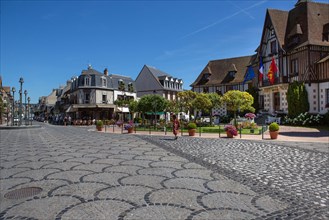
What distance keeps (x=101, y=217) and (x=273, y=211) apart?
8.84ft

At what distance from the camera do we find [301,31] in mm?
26828

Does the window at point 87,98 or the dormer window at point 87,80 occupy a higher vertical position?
the dormer window at point 87,80

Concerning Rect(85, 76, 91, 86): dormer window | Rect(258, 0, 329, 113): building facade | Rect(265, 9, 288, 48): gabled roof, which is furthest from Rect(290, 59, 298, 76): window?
Rect(85, 76, 91, 86): dormer window

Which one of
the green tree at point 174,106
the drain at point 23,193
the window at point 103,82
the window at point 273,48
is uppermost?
the window at point 273,48

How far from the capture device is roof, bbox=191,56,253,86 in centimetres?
4072

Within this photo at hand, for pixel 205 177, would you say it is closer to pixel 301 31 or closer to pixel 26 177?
pixel 26 177

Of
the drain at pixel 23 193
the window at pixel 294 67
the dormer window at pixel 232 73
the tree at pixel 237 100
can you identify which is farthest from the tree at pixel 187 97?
the drain at pixel 23 193

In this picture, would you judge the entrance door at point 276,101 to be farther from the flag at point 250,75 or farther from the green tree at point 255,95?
the flag at point 250,75

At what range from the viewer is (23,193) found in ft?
17.8

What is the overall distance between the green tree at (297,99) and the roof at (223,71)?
527 inches

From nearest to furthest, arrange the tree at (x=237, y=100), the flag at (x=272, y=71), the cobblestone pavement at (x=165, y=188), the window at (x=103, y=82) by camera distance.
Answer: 1. the cobblestone pavement at (x=165, y=188)
2. the tree at (x=237, y=100)
3. the flag at (x=272, y=71)
4. the window at (x=103, y=82)

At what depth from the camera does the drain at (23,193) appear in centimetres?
523

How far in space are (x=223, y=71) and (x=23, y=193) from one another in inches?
1576

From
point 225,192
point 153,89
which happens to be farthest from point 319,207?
point 153,89
